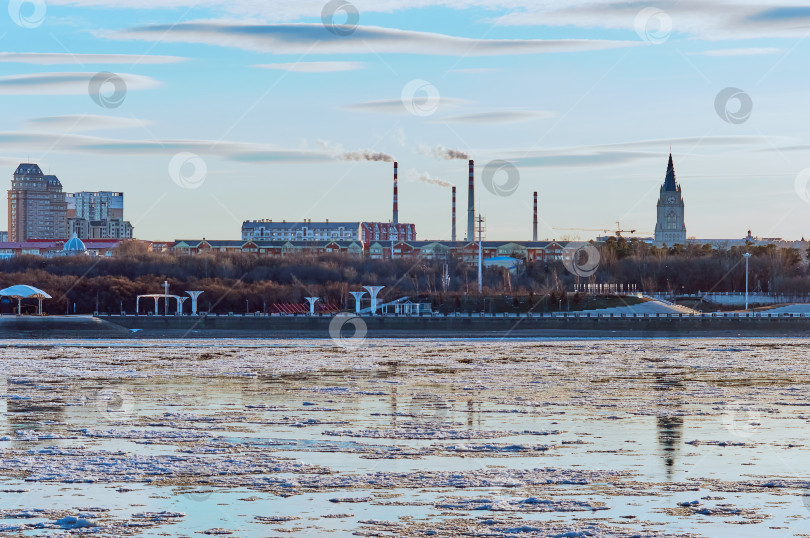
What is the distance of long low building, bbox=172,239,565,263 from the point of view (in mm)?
137125

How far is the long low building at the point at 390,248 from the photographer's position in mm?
137125

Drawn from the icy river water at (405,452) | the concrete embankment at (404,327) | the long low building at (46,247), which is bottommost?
the icy river water at (405,452)

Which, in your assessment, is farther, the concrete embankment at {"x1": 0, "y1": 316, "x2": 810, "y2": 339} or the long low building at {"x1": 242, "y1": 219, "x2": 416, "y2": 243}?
the long low building at {"x1": 242, "y1": 219, "x2": 416, "y2": 243}

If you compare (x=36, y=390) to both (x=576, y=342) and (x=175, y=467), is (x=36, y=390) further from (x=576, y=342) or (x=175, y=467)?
(x=576, y=342)

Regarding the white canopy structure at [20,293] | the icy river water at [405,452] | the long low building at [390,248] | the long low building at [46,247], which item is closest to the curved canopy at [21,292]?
the white canopy structure at [20,293]

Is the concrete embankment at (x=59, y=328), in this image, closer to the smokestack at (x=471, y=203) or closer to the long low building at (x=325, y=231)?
the smokestack at (x=471, y=203)

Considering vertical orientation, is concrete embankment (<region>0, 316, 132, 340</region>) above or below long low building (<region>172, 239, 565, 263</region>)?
below

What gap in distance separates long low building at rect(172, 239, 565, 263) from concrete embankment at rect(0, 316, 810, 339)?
214 feet

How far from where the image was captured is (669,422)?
23250 mm

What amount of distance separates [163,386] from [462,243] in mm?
110387

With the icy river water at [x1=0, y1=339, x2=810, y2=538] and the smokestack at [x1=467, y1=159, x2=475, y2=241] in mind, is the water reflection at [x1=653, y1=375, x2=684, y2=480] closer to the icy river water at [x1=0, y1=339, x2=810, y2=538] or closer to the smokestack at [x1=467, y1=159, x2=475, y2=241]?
the icy river water at [x1=0, y1=339, x2=810, y2=538]

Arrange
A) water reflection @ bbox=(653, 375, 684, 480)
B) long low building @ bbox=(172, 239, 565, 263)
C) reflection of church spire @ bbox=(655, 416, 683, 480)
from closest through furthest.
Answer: reflection of church spire @ bbox=(655, 416, 683, 480) → water reflection @ bbox=(653, 375, 684, 480) → long low building @ bbox=(172, 239, 565, 263)

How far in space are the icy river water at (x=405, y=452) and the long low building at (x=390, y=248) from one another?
100 metres

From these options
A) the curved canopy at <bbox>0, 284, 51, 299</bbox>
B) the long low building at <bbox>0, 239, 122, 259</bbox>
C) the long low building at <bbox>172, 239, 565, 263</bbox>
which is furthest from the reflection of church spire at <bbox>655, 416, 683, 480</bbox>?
the long low building at <bbox>0, 239, 122, 259</bbox>
